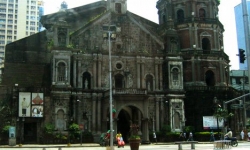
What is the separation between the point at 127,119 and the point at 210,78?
13.9 meters

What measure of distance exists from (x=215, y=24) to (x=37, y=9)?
84691 millimetres

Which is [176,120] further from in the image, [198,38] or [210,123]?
[198,38]

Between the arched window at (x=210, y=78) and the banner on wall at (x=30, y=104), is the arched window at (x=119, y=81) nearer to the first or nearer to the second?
the banner on wall at (x=30, y=104)

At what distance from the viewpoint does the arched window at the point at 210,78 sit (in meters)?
52.6

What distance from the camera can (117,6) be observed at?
167ft

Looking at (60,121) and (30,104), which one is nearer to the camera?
(30,104)

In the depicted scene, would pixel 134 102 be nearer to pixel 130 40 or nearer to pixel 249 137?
pixel 130 40

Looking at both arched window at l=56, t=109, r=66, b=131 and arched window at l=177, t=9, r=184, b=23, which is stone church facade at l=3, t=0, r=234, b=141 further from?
arched window at l=56, t=109, r=66, b=131

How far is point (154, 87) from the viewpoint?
4947 centimetres

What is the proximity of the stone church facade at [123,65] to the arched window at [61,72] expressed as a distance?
12 cm

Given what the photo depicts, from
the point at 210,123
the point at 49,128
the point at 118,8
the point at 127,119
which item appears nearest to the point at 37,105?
the point at 49,128

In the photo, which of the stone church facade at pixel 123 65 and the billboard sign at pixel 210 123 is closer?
the stone church facade at pixel 123 65

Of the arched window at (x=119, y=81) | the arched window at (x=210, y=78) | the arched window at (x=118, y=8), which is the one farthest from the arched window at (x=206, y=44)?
the arched window at (x=119, y=81)

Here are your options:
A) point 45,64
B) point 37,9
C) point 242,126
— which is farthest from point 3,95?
point 37,9
